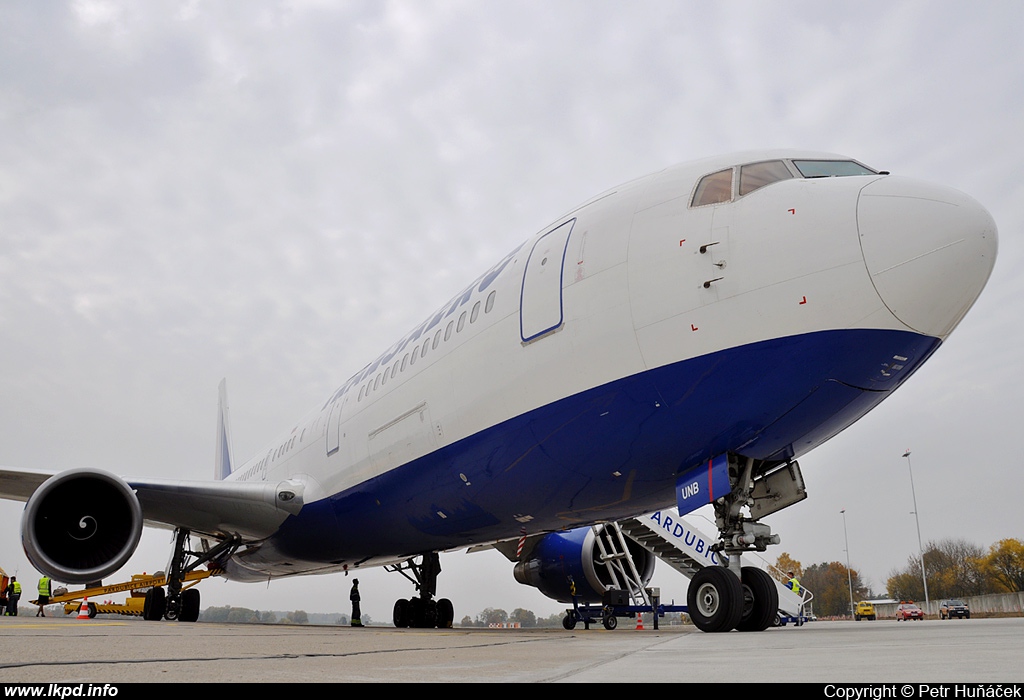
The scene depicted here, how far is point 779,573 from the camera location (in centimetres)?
1555

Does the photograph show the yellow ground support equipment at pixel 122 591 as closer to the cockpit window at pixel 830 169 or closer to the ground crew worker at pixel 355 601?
the ground crew worker at pixel 355 601

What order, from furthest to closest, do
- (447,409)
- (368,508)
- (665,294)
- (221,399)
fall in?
(221,399), (368,508), (447,409), (665,294)

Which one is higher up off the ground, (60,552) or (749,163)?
(749,163)

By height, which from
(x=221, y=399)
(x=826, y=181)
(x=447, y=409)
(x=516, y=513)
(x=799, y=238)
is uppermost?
(x=221, y=399)

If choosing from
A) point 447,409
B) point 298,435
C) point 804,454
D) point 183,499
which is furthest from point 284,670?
point 298,435

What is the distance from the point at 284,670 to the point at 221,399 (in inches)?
887

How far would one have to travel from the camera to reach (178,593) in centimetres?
1176

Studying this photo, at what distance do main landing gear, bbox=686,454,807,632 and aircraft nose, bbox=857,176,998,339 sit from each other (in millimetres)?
1786

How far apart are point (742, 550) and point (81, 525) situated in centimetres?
730

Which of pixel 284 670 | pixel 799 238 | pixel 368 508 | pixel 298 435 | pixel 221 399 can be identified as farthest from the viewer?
pixel 221 399

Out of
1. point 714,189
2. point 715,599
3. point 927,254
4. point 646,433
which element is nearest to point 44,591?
point 646,433

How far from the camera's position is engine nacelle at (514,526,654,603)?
12648mm

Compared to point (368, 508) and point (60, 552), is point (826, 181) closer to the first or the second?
point (368, 508)

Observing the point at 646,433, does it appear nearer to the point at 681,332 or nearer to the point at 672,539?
the point at 681,332
